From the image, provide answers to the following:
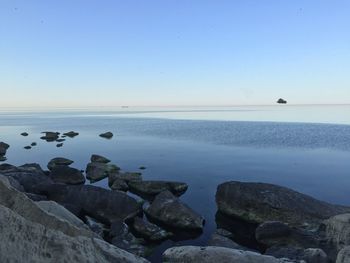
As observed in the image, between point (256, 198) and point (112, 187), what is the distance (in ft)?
44.1

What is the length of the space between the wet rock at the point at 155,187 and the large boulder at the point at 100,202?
Answer: 5224 mm

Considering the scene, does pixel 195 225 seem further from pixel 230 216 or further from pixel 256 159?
pixel 256 159

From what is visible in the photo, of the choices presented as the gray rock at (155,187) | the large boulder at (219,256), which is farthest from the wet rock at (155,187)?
the large boulder at (219,256)

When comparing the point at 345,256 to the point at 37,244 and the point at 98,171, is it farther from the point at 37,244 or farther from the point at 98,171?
the point at 98,171

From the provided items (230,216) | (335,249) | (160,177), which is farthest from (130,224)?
(160,177)

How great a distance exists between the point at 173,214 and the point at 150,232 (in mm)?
2461

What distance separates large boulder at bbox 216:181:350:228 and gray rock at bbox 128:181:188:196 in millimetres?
4992

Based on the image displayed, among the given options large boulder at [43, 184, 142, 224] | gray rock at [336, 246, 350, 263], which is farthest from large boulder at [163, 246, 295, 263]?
large boulder at [43, 184, 142, 224]

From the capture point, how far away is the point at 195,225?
21.8 m

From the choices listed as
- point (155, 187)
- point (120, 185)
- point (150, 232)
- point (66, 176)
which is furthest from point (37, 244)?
point (66, 176)

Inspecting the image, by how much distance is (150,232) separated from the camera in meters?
20.3

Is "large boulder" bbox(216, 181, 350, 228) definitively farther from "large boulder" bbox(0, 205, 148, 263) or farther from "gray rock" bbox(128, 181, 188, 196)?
"large boulder" bbox(0, 205, 148, 263)

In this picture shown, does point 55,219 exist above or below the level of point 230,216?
above

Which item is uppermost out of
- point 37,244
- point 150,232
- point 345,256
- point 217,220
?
point 37,244
